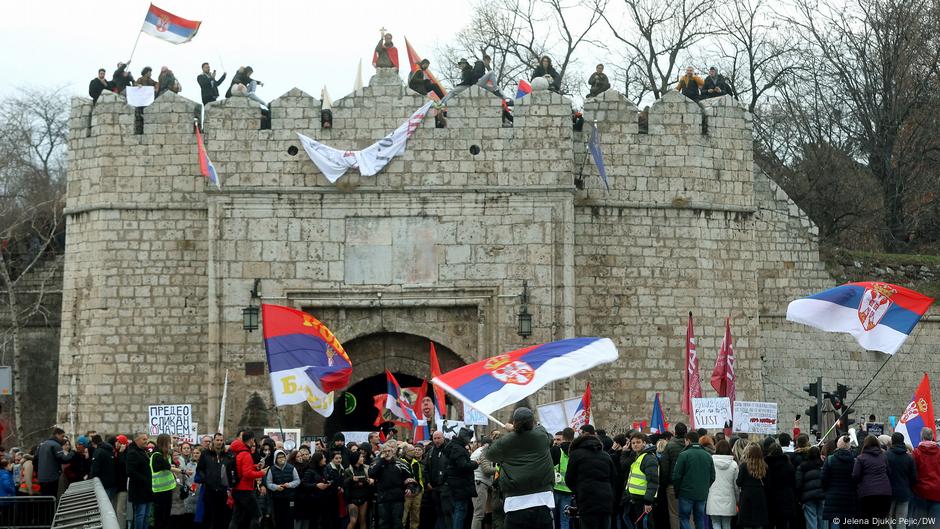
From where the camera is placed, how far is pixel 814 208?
134 feet

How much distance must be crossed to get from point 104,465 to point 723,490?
785 cm

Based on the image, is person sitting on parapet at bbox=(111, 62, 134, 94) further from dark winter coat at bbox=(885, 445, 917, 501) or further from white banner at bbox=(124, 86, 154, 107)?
dark winter coat at bbox=(885, 445, 917, 501)

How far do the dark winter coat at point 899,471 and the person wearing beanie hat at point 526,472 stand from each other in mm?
5061

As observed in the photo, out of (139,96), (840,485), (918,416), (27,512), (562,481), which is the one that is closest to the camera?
(840,485)

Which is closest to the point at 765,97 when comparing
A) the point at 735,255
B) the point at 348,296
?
the point at 735,255

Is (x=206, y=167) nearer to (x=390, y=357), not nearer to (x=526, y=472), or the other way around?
(x=390, y=357)

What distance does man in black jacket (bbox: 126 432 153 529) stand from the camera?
65.7 ft

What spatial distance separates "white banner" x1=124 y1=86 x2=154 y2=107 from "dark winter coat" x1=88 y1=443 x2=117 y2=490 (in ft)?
26.4

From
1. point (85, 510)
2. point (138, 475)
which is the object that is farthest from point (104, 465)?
point (85, 510)

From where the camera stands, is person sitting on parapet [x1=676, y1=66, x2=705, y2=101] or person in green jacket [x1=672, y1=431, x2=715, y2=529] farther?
person sitting on parapet [x1=676, y1=66, x2=705, y2=101]

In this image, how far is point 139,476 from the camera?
65.7 feet

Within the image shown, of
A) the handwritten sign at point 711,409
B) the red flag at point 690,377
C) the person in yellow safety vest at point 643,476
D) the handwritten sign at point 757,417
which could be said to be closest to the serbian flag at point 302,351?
the handwritten sign at point 711,409

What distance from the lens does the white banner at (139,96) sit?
88.9 feet

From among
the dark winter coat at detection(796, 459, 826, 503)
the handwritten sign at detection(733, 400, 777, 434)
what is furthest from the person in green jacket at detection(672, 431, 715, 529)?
the handwritten sign at detection(733, 400, 777, 434)
